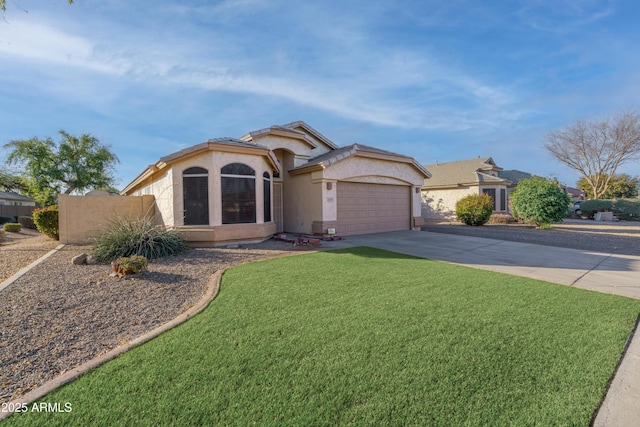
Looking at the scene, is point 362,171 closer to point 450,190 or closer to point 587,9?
point 587,9

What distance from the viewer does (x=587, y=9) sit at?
1042 centimetres

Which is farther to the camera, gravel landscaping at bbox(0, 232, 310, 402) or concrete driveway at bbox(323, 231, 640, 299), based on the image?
concrete driveway at bbox(323, 231, 640, 299)

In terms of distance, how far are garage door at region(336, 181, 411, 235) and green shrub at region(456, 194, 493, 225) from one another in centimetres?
660

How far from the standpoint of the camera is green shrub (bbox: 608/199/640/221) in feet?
89.6

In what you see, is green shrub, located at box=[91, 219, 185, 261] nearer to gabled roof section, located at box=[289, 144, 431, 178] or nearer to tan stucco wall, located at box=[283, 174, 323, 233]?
tan stucco wall, located at box=[283, 174, 323, 233]

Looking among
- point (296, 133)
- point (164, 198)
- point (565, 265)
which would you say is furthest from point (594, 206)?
point (164, 198)

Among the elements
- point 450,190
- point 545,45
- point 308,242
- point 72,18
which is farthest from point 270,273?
point 450,190

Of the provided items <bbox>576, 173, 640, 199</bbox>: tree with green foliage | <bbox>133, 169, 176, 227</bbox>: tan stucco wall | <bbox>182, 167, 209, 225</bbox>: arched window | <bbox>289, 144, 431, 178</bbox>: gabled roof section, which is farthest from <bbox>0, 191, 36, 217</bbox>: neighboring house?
<bbox>576, 173, 640, 199</bbox>: tree with green foliage

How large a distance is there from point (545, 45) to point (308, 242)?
14.7 meters

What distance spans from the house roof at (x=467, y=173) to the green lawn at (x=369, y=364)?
22.8 metres

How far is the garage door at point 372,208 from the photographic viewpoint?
45.6 ft

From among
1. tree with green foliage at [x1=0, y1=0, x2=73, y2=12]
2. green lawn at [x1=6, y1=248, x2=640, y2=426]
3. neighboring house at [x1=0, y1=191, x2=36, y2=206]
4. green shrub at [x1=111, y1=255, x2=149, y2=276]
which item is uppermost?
tree with green foliage at [x1=0, y1=0, x2=73, y2=12]

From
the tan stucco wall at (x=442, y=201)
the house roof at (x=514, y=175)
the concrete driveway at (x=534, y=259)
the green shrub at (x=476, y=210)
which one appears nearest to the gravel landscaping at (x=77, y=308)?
the concrete driveway at (x=534, y=259)

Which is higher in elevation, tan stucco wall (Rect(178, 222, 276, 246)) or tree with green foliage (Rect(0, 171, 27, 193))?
tree with green foliage (Rect(0, 171, 27, 193))
